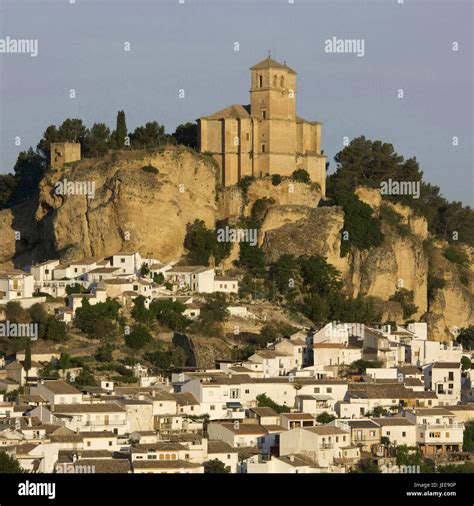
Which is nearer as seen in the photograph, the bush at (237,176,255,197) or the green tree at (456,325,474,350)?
the bush at (237,176,255,197)

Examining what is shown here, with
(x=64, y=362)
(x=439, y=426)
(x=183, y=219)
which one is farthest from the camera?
(x=183, y=219)

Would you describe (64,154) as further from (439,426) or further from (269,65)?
(439,426)

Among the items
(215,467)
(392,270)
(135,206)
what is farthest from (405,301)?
(215,467)

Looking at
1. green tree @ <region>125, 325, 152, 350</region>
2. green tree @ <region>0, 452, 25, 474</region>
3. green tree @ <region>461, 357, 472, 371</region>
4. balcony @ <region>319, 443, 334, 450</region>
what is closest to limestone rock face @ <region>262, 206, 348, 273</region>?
green tree @ <region>461, 357, 472, 371</region>

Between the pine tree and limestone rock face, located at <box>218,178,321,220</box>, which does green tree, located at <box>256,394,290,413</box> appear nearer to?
limestone rock face, located at <box>218,178,321,220</box>
